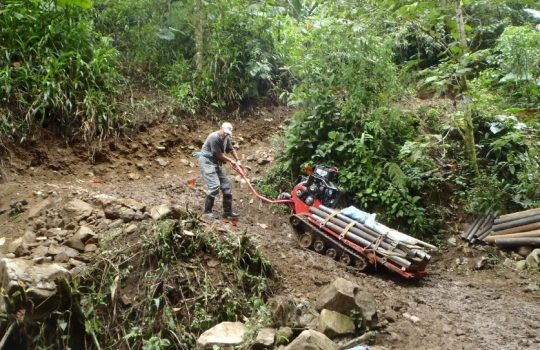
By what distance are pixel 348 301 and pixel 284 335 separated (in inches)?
29.3

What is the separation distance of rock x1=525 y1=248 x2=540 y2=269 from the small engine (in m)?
2.80

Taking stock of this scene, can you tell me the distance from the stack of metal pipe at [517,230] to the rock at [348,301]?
3.14 metres

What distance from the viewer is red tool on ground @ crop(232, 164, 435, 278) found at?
595cm

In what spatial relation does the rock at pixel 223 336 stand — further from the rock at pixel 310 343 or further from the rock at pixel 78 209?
the rock at pixel 78 209

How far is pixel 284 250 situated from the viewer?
20.5 ft

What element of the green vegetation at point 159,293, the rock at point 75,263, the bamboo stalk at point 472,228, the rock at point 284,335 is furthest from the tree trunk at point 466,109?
the rock at point 75,263

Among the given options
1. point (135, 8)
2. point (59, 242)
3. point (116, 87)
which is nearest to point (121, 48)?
point (135, 8)

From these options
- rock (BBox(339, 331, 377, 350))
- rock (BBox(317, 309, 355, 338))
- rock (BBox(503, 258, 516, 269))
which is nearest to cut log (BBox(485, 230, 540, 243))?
rock (BBox(503, 258, 516, 269))

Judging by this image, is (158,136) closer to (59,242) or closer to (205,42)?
(205,42)

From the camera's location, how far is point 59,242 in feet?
17.7

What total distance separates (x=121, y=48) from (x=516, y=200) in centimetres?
885

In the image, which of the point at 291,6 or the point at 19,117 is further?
the point at 291,6

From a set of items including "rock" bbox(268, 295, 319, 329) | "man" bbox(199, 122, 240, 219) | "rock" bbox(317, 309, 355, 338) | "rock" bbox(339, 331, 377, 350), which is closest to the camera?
"rock" bbox(339, 331, 377, 350)

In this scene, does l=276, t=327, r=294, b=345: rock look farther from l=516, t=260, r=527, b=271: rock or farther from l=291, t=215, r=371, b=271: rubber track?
l=516, t=260, r=527, b=271: rock
